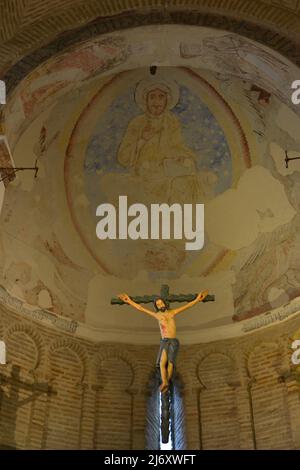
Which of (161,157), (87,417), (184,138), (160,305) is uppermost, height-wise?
(184,138)

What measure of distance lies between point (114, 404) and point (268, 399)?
271cm

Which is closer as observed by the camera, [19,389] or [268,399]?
[19,389]

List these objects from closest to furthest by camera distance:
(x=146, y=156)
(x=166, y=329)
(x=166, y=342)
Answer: (x=166, y=342) < (x=166, y=329) < (x=146, y=156)

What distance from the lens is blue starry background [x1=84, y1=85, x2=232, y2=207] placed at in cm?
1206

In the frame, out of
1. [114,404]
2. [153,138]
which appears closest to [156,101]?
[153,138]

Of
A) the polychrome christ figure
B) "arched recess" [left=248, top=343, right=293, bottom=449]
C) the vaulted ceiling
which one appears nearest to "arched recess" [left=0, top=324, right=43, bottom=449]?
the vaulted ceiling

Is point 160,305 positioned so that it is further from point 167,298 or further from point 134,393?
point 134,393

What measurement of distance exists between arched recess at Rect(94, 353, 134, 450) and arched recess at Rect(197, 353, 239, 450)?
1288 millimetres

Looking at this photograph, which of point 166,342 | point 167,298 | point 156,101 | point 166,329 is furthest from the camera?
point 156,101

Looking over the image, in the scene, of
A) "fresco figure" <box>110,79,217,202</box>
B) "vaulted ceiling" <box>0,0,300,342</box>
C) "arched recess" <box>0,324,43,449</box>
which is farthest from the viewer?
"fresco figure" <box>110,79,217,202</box>

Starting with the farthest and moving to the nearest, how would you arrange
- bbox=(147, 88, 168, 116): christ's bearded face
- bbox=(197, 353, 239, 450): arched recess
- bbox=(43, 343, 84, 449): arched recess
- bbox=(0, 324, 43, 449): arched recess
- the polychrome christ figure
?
bbox=(147, 88, 168, 116): christ's bearded face
bbox=(197, 353, 239, 450): arched recess
bbox=(43, 343, 84, 449): arched recess
bbox=(0, 324, 43, 449): arched recess
the polychrome christ figure

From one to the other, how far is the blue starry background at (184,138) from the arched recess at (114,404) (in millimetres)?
3180

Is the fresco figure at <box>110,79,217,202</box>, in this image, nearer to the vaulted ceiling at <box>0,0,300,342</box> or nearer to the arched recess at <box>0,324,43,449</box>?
the vaulted ceiling at <box>0,0,300,342</box>

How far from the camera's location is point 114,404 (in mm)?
11227
